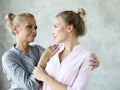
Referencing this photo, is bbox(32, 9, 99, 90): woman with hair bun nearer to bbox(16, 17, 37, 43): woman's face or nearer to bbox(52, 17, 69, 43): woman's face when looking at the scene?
bbox(52, 17, 69, 43): woman's face

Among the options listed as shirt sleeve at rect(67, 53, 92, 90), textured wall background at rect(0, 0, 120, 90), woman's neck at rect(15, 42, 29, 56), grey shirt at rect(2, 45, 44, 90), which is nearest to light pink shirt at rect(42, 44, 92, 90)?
shirt sleeve at rect(67, 53, 92, 90)

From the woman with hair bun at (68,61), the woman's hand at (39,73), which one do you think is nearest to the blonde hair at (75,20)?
the woman with hair bun at (68,61)

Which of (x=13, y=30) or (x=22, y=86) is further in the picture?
(x=13, y=30)

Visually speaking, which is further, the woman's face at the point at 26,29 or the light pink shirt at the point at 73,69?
the woman's face at the point at 26,29

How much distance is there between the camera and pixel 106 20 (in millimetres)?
3172

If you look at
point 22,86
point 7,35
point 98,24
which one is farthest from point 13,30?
point 7,35

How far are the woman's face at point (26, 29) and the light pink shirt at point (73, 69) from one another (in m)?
0.30

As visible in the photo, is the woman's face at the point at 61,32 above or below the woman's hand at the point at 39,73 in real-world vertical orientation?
above

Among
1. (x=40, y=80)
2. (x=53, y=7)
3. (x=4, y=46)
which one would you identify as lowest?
(x=4, y=46)

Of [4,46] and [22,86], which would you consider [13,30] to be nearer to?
[22,86]

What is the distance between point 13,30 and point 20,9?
153 cm

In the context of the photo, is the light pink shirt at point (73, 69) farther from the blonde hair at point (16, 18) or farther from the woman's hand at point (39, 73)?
the blonde hair at point (16, 18)

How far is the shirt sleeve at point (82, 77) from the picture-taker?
5.58 ft

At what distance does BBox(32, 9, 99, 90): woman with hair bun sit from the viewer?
5.71 feet
